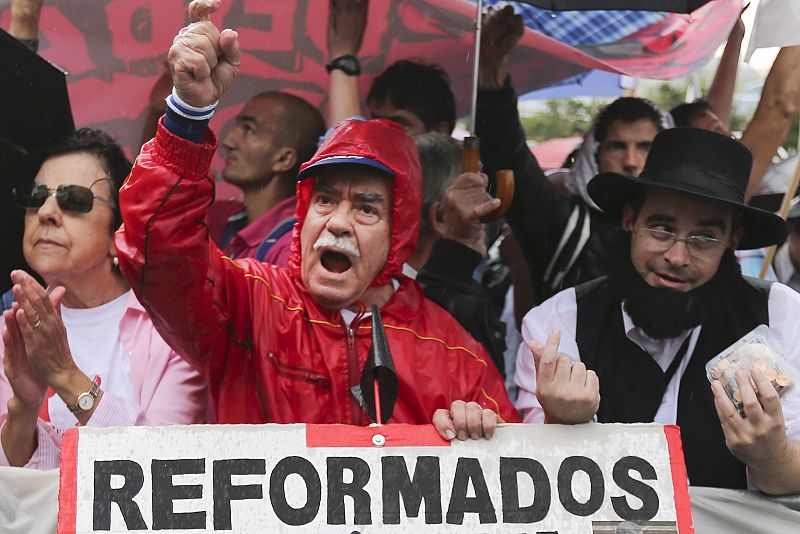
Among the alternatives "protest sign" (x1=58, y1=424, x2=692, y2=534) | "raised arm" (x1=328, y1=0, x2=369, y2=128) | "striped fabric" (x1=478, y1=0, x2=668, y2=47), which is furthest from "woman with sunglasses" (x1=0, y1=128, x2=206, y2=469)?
"striped fabric" (x1=478, y1=0, x2=668, y2=47)

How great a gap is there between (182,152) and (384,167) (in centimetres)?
76

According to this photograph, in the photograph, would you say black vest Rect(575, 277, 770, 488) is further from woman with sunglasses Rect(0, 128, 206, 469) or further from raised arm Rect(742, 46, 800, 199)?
woman with sunglasses Rect(0, 128, 206, 469)

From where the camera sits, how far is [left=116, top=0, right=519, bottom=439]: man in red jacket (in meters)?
2.89

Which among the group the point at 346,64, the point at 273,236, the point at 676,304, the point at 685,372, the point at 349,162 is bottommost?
the point at 685,372

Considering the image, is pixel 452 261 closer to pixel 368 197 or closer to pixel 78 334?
pixel 368 197

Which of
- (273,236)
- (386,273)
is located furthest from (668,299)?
(273,236)

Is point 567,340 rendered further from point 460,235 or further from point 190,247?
point 190,247

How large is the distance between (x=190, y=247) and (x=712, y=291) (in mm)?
1746

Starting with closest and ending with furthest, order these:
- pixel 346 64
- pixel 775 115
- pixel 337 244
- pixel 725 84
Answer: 1. pixel 337 244
2. pixel 346 64
3. pixel 775 115
4. pixel 725 84

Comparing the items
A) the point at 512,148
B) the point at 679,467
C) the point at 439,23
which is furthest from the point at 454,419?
the point at 439,23

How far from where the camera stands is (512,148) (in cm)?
466

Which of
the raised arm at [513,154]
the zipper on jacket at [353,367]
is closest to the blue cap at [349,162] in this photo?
the zipper on jacket at [353,367]

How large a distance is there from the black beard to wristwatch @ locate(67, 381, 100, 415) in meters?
1.67

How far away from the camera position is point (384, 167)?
3498 mm
